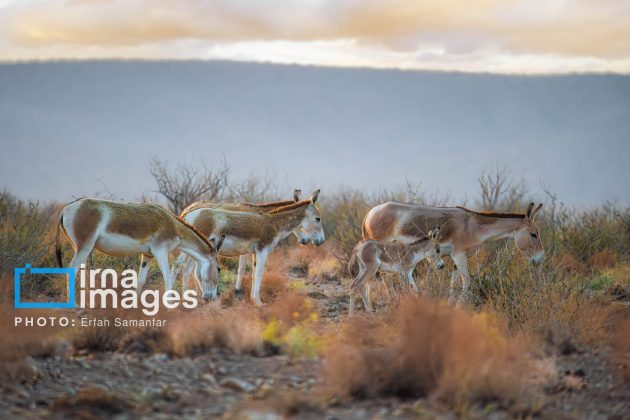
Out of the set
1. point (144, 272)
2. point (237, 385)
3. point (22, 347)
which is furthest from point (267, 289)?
point (237, 385)

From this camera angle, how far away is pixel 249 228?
15016 mm

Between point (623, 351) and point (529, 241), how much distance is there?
5332 millimetres

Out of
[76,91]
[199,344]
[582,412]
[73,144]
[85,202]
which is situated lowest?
[582,412]

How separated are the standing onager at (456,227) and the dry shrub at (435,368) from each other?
5.55m

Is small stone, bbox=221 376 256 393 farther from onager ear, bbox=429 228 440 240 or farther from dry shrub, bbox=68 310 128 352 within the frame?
onager ear, bbox=429 228 440 240

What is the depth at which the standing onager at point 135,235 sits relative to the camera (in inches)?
496

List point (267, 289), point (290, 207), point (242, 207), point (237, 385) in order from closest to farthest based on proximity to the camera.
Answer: point (237, 385) < point (290, 207) < point (267, 289) < point (242, 207)

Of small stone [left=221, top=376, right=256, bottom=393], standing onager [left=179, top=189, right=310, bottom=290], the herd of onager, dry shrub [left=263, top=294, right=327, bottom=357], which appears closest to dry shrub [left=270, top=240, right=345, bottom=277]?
standing onager [left=179, top=189, right=310, bottom=290]

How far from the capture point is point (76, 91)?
123125mm

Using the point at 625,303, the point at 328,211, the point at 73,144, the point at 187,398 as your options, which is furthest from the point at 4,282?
the point at 73,144

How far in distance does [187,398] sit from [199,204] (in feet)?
24.4

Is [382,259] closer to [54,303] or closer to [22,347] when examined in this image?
[54,303]

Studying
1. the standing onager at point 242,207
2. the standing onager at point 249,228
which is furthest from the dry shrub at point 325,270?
the standing onager at point 249,228

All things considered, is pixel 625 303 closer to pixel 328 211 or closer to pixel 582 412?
pixel 582 412
